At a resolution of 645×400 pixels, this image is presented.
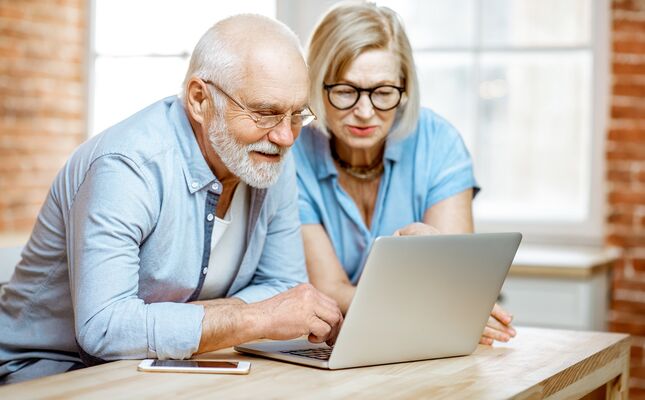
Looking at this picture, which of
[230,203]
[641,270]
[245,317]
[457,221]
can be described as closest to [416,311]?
[245,317]

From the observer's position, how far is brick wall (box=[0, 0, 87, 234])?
400cm

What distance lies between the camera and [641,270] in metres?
4.01

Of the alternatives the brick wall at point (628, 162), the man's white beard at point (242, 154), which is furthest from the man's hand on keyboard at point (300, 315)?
the brick wall at point (628, 162)

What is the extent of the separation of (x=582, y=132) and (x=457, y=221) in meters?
1.91

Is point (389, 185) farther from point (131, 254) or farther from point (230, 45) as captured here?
point (131, 254)

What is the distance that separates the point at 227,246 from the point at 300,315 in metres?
0.33

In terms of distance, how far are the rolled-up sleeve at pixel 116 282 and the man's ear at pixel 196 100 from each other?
203 mm

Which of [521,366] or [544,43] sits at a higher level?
[544,43]

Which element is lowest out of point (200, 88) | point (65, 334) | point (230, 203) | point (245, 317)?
point (65, 334)

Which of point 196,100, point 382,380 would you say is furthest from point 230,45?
point 382,380

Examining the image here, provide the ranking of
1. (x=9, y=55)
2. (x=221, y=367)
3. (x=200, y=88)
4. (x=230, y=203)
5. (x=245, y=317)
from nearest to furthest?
1. (x=221, y=367)
2. (x=245, y=317)
3. (x=200, y=88)
4. (x=230, y=203)
5. (x=9, y=55)

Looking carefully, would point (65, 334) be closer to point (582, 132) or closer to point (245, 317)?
point (245, 317)

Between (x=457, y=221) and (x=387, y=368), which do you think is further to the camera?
(x=457, y=221)

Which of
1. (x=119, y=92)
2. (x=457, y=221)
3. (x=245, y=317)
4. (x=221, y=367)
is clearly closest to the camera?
(x=221, y=367)
